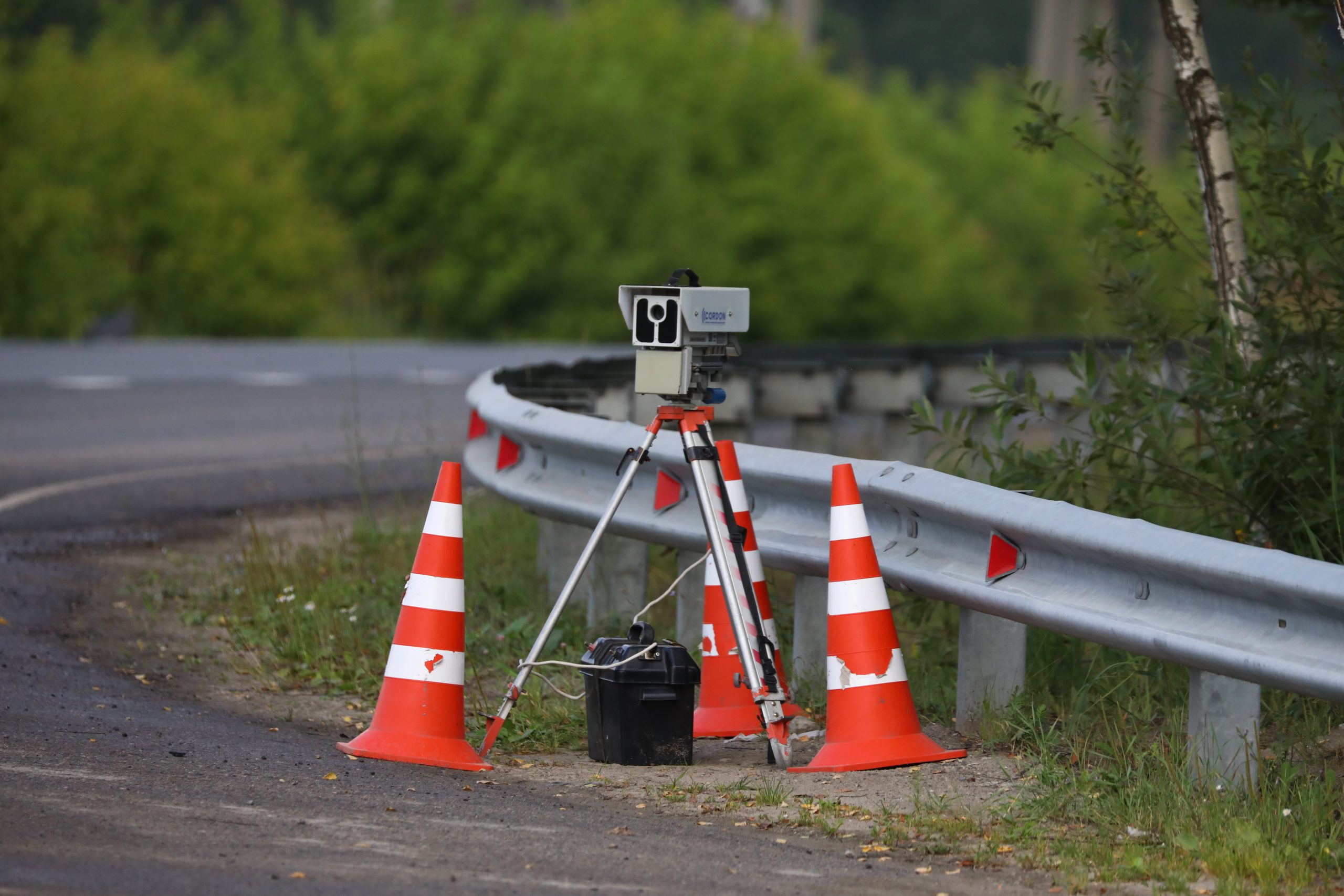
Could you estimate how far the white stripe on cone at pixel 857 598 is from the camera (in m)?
5.33

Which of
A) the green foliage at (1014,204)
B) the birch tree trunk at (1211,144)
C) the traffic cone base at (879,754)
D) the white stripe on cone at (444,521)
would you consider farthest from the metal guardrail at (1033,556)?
the green foliage at (1014,204)

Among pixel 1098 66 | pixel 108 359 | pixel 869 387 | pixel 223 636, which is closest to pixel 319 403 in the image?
pixel 108 359

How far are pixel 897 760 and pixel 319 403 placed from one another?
448 inches

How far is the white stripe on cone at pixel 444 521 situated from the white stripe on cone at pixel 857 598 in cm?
112

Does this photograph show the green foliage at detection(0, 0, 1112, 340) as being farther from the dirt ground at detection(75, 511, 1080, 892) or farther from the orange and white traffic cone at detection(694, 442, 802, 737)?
the orange and white traffic cone at detection(694, 442, 802, 737)

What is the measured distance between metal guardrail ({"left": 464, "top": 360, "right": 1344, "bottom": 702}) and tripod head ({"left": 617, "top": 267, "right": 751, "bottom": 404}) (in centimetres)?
56

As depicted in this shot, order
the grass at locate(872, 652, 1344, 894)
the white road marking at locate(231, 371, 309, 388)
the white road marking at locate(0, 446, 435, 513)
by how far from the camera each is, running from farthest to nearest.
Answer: the white road marking at locate(231, 371, 309, 388) < the white road marking at locate(0, 446, 435, 513) < the grass at locate(872, 652, 1344, 894)

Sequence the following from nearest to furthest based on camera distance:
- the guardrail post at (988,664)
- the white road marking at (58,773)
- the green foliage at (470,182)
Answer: the white road marking at (58,773)
the guardrail post at (988,664)
the green foliage at (470,182)

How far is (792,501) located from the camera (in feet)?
19.6

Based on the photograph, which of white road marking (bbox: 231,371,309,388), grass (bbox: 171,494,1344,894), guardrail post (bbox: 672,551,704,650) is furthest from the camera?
white road marking (bbox: 231,371,309,388)

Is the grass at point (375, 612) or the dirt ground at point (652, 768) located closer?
the dirt ground at point (652, 768)

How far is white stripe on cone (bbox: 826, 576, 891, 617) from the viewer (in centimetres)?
533

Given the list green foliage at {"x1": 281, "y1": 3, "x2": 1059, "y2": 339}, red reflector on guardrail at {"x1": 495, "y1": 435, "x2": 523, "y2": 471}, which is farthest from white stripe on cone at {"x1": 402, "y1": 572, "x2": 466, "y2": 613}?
green foliage at {"x1": 281, "y1": 3, "x2": 1059, "y2": 339}

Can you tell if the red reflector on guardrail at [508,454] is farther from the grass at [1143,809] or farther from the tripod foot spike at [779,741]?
the grass at [1143,809]
